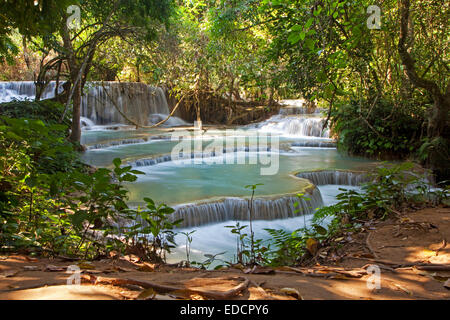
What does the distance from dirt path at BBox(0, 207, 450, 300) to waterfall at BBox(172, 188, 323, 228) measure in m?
3.41

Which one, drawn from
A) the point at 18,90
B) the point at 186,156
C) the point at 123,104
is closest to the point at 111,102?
the point at 123,104

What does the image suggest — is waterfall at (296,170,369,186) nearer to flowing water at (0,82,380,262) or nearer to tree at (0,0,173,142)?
flowing water at (0,82,380,262)

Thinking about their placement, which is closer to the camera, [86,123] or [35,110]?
[35,110]

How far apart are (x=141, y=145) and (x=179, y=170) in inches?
173

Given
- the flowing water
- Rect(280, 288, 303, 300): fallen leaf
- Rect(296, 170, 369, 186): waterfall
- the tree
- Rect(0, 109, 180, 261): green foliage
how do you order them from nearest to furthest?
Rect(280, 288, 303, 300): fallen leaf → Rect(0, 109, 180, 261): green foliage → the tree → the flowing water → Rect(296, 170, 369, 186): waterfall

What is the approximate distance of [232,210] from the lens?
6.90 metres

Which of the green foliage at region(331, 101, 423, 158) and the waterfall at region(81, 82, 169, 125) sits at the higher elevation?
the waterfall at region(81, 82, 169, 125)

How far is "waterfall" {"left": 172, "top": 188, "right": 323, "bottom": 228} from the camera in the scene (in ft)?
21.4

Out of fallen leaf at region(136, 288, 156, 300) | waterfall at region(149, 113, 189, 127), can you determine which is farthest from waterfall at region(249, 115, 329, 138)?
fallen leaf at region(136, 288, 156, 300)

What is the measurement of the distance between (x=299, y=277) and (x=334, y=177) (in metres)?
7.90

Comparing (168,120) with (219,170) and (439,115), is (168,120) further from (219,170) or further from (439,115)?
(439,115)

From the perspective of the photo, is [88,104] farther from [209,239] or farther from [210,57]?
[209,239]

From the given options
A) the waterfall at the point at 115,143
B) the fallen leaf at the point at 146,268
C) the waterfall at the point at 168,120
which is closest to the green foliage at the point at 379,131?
the waterfall at the point at 115,143

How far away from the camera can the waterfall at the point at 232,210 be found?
21.4ft
